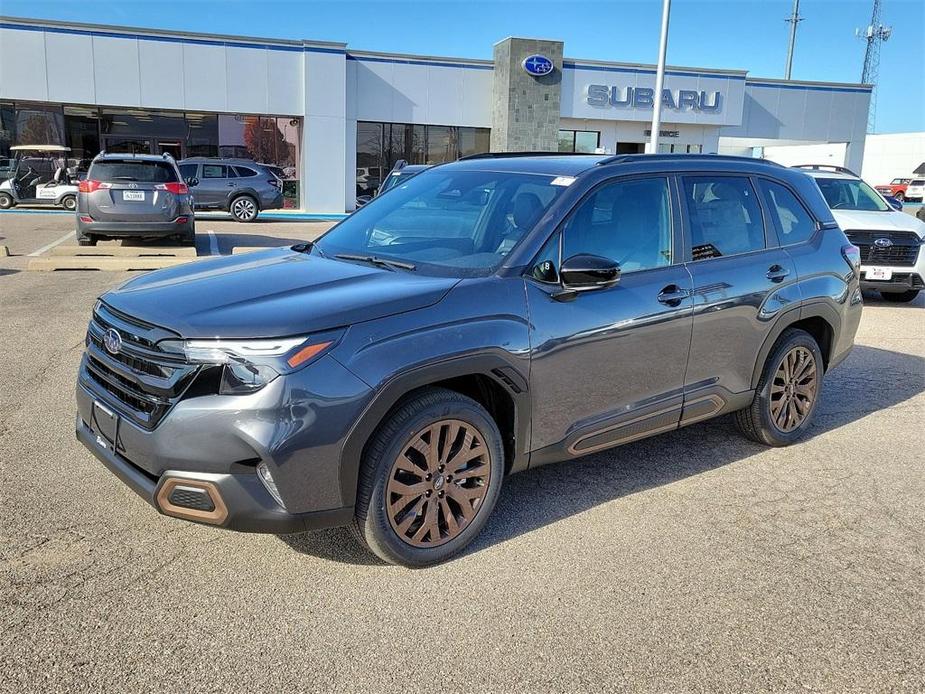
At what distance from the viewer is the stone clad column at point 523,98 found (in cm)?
2945

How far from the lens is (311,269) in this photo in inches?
157

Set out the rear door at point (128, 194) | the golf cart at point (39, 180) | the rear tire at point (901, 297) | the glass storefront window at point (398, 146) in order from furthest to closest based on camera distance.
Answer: the glass storefront window at point (398, 146)
the golf cart at point (39, 180)
the rear door at point (128, 194)
the rear tire at point (901, 297)

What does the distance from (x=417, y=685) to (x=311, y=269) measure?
80.5 inches

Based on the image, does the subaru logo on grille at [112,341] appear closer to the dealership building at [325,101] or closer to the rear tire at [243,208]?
the rear tire at [243,208]

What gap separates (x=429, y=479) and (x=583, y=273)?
3.90 feet

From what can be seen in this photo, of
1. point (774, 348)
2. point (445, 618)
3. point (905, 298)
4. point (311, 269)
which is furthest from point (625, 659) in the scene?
point (905, 298)

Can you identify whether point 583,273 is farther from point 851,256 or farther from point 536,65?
point 536,65

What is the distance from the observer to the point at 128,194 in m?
13.3

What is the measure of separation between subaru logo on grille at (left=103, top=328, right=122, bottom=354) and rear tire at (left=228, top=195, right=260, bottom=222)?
2058cm

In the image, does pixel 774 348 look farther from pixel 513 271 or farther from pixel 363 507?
pixel 363 507

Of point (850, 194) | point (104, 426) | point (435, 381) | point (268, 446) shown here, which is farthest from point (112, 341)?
point (850, 194)

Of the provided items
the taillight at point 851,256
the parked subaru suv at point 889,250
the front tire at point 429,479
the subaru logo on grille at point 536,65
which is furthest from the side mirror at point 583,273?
the subaru logo on grille at point 536,65

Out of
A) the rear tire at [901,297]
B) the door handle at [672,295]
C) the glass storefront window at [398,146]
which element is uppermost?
the glass storefront window at [398,146]

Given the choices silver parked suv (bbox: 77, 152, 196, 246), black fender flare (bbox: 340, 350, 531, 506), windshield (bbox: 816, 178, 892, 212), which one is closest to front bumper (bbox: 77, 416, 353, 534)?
black fender flare (bbox: 340, 350, 531, 506)
